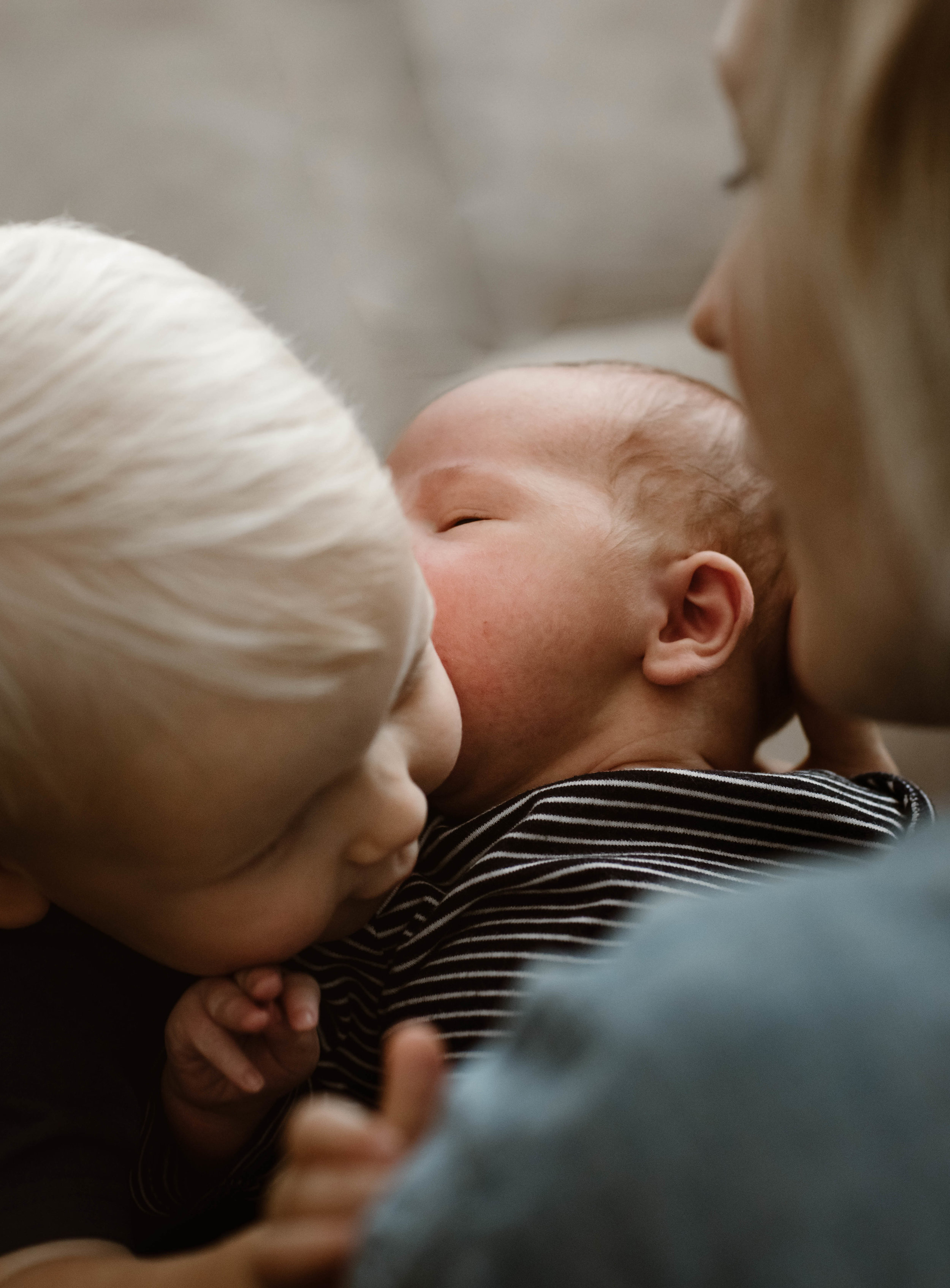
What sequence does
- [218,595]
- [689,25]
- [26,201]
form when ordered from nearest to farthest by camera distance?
[218,595], [26,201], [689,25]

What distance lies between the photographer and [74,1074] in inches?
23.2

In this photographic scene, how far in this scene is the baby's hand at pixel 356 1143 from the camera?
31 cm

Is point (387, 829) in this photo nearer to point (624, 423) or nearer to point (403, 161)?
point (624, 423)

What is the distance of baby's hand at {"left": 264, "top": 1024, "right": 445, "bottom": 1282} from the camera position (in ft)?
1.02

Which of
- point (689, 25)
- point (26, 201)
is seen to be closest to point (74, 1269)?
point (26, 201)

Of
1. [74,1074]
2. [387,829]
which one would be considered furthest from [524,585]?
[74,1074]

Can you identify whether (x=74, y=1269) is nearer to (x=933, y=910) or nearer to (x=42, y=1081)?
(x=42, y=1081)

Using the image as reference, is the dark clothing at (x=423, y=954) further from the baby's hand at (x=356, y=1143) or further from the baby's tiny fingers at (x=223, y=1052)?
the baby's hand at (x=356, y=1143)

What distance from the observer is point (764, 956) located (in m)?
0.28

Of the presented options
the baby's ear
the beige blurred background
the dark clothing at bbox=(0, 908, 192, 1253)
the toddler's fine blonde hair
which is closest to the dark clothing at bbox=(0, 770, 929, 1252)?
the dark clothing at bbox=(0, 908, 192, 1253)

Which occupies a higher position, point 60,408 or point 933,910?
point 60,408

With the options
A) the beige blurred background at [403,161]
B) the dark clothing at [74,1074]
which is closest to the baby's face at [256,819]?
the dark clothing at [74,1074]

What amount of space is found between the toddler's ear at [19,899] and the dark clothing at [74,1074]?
0.09m

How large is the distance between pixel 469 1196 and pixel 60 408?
0.32 m
